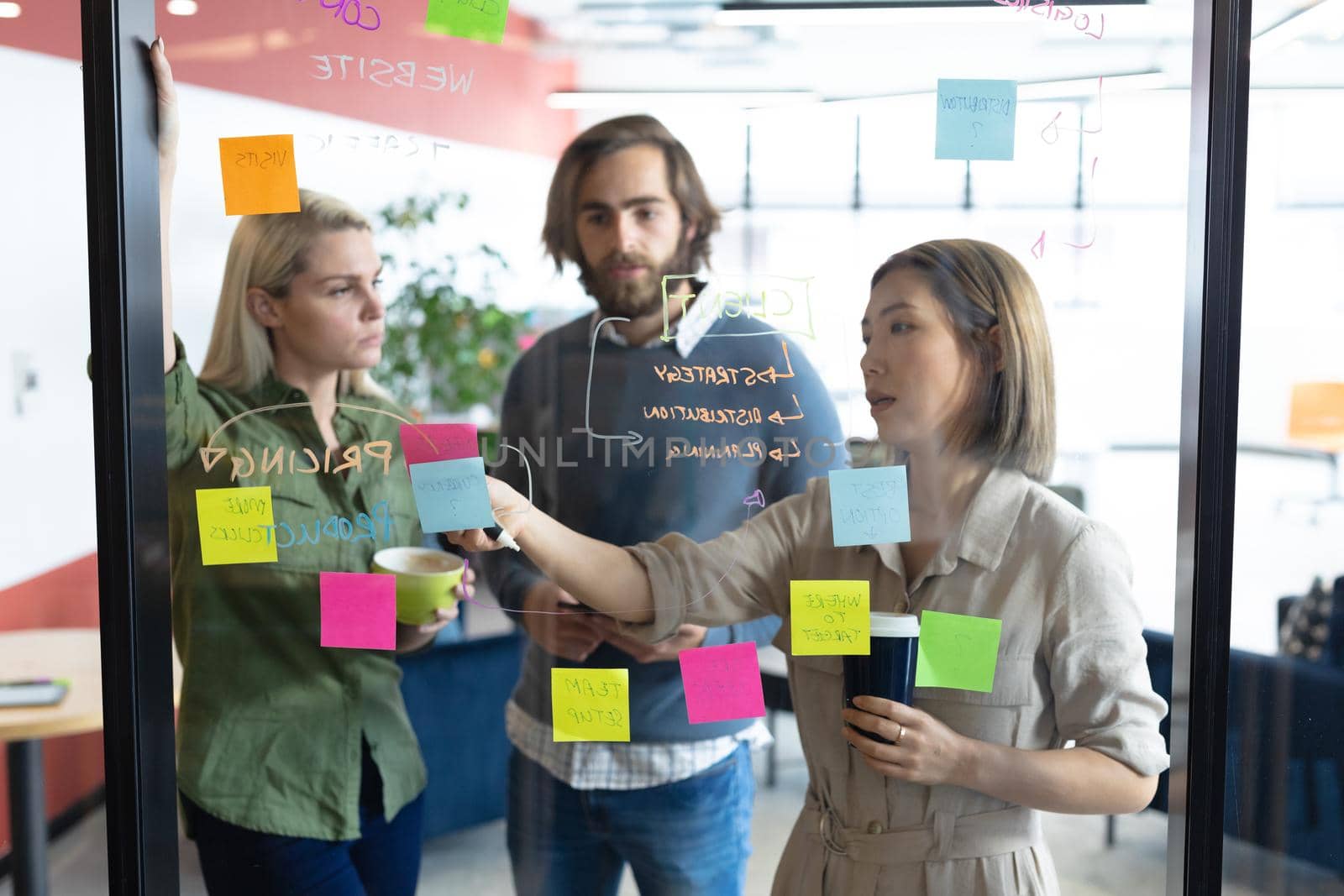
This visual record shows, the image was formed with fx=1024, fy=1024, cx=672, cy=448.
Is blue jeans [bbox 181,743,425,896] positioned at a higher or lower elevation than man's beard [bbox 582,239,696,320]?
lower

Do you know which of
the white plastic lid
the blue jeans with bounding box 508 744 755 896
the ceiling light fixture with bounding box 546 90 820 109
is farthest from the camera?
the blue jeans with bounding box 508 744 755 896

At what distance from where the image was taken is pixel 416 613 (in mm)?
1493

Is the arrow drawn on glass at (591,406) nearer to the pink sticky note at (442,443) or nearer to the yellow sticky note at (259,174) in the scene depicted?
the pink sticky note at (442,443)

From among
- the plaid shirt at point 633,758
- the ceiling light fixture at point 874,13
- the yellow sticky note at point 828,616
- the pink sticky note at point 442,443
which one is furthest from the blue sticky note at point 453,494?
the ceiling light fixture at point 874,13

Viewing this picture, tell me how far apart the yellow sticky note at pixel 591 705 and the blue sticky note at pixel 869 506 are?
39cm

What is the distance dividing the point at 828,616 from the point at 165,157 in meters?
1.12

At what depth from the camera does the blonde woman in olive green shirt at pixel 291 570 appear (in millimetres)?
1471

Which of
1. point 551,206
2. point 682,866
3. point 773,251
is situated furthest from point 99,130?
point 682,866

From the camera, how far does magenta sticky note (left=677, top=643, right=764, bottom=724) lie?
1464mm

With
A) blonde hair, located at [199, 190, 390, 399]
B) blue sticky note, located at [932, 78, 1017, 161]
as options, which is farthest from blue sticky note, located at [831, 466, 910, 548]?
blonde hair, located at [199, 190, 390, 399]

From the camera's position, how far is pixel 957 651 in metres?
1.36

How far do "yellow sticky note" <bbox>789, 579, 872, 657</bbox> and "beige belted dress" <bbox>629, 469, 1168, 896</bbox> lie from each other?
0.02 meters

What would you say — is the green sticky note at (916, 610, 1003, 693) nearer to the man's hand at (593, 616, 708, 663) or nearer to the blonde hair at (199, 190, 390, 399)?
the man's hand at (593, 616, 708, 663)

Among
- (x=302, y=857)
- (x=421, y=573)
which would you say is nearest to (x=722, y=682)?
(x=421, y=573)
